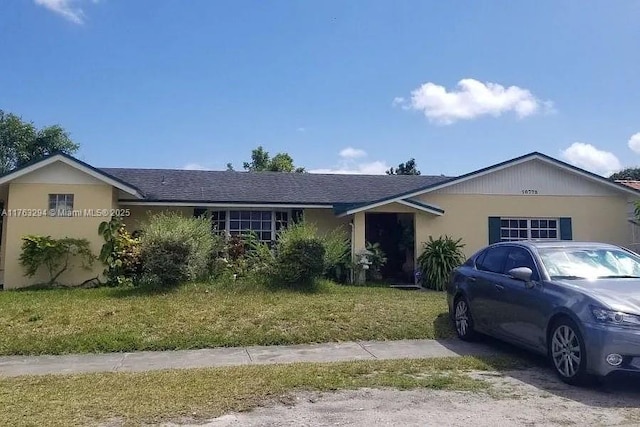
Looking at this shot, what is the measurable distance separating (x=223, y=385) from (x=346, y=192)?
13.1 meters

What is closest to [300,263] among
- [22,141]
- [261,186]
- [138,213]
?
[261,186]

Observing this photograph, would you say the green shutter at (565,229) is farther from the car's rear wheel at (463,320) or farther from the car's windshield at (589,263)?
the car's windshield at (589,263)

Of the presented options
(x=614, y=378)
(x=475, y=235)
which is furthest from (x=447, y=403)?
(x=475, y=235)

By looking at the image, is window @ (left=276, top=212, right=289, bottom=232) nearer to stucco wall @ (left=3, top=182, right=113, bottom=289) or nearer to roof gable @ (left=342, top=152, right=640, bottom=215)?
roof gable @ (left=342, top=152, right=640, bottom=215)

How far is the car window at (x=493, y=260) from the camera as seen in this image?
26.0ft

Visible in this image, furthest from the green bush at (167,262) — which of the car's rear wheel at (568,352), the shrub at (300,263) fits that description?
the car's rear wheel at (568,352)

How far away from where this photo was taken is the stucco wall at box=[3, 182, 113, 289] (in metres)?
14.7

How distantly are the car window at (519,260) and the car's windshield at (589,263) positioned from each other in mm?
154

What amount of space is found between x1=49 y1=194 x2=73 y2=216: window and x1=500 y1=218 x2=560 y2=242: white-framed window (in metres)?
12.9

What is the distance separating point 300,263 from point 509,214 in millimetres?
7216

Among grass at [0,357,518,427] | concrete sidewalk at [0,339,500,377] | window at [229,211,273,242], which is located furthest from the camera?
window at [229,211,273,242]

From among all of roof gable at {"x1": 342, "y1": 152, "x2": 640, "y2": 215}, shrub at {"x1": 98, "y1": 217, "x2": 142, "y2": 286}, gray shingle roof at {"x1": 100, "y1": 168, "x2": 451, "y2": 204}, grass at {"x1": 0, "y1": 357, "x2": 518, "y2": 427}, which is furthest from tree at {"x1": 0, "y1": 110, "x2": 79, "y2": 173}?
grass at {"x1": 0, "y1": 357, "x2": 518, "y2": 427}

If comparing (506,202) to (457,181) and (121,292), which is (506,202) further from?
(121,292)

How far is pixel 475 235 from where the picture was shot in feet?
53.4
